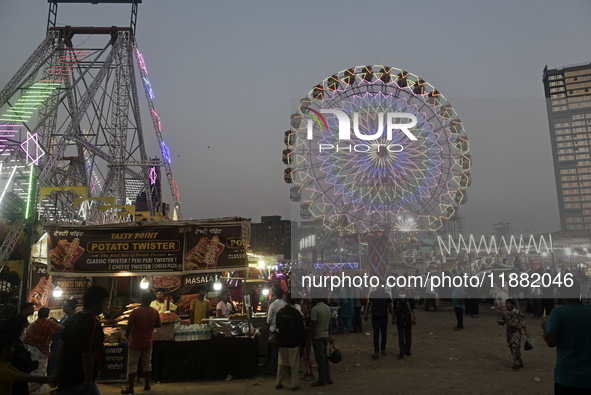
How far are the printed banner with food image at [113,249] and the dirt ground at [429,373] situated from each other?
7.65 feet

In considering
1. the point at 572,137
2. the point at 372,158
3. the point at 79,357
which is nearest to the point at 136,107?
→ the point at 372,158

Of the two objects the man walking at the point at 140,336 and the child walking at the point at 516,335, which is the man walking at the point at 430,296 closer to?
the child walking at the point at 516,335

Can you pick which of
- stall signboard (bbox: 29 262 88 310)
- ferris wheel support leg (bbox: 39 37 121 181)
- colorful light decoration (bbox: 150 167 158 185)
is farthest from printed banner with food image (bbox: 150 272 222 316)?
colorful light decoration (bbox: 150 167 158 185)

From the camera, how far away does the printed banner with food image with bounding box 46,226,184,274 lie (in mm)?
8672

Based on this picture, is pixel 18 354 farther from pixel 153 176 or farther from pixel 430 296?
pixel 153 176

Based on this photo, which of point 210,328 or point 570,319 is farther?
point 210,328

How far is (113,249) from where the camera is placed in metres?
8.77

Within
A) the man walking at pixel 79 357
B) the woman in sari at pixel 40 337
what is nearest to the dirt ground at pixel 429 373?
the woman in sari at pixel 40 337

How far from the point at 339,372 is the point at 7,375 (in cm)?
645

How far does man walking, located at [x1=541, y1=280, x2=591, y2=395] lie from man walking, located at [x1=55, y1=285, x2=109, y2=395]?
4.46m

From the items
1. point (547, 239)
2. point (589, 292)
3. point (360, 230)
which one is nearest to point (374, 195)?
point (360, 230)

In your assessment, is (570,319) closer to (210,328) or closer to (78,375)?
(78,375)

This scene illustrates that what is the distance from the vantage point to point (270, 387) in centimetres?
758

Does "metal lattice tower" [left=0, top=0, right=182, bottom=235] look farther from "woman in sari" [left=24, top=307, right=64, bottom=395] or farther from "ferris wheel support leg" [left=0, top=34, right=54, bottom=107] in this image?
"woman in sari" [left=24, top=307, right=64, bottom=395]
